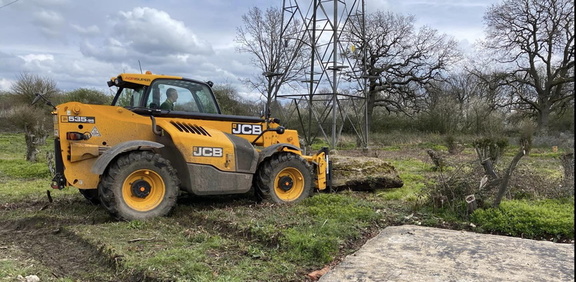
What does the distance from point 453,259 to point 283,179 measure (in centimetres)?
343

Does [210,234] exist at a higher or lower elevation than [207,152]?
lower

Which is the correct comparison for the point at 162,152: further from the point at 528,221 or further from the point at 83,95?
the point at 83,95

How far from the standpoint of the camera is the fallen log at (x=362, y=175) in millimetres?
8656

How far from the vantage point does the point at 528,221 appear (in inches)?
225

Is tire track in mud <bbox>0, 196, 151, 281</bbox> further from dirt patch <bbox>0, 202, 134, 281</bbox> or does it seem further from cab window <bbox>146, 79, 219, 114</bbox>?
cab window <bbox>146, 79, 219, 114</bbox>

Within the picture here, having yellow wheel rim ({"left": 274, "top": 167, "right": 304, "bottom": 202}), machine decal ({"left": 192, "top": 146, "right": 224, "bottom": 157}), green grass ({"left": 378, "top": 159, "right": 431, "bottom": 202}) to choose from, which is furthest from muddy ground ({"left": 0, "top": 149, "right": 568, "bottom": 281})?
green grass ({"left": 378, "top": 159, "right": 431, "bottom": 202})

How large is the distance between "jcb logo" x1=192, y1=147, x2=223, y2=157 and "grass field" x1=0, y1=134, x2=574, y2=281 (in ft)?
2.68

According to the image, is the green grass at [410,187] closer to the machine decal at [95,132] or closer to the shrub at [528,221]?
the shrub at [528,221]

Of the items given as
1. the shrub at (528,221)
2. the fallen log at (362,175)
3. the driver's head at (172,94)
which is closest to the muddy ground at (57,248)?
the shrub at (528,221)

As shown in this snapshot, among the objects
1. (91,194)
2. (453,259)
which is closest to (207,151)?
(91,194)

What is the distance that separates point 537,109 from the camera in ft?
104

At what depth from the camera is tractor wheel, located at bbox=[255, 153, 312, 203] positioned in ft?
23.6

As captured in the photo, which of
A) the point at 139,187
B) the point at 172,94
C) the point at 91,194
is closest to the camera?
the point at 139,187

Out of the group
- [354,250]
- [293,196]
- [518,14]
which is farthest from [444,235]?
[518,14]
